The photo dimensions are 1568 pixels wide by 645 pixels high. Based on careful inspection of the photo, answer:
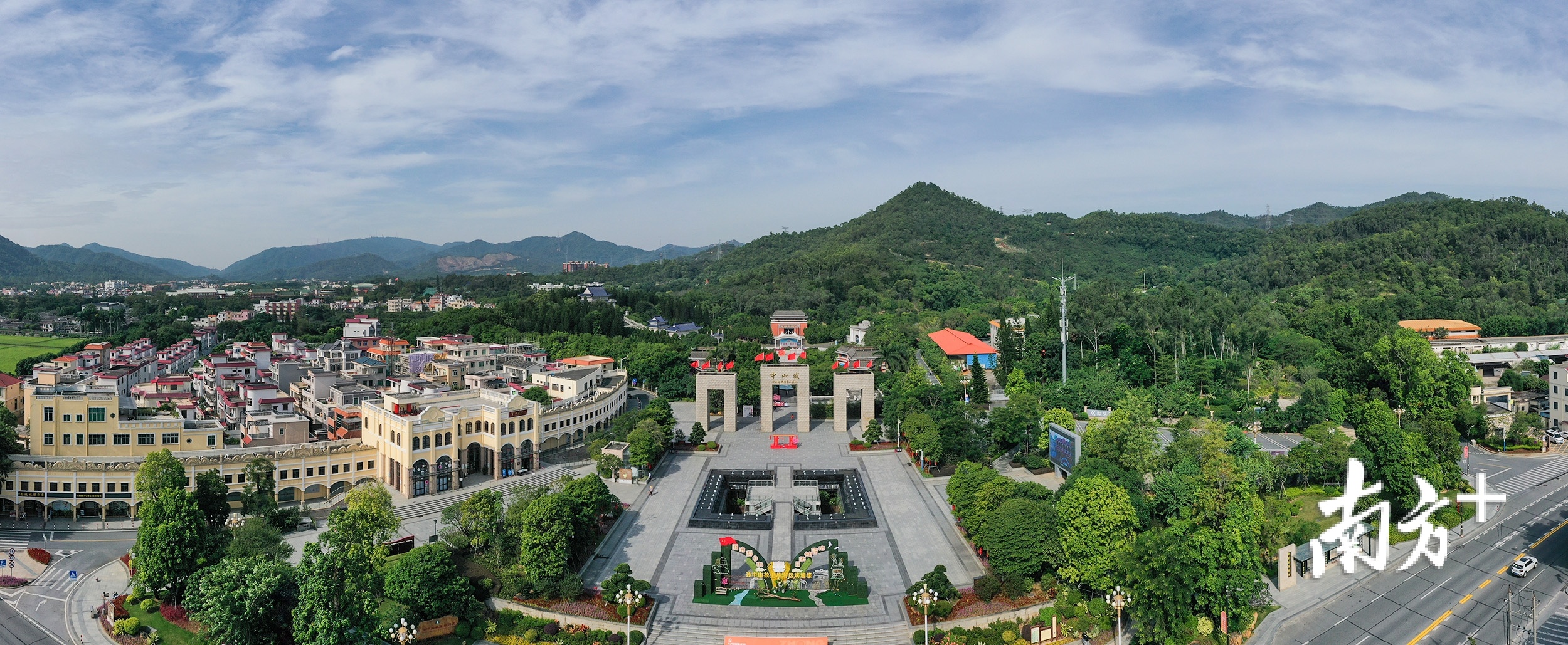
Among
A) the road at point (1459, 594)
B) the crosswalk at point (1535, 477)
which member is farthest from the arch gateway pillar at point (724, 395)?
the crosswalk at point (1535, 477)

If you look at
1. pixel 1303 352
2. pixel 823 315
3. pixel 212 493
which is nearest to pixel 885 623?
pixel 212 493

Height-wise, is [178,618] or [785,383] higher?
[785,383]

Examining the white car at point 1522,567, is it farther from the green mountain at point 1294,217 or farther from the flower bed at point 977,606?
the green mountain at point 1294,217

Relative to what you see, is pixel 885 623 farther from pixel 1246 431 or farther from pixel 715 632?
pixel 1246 431

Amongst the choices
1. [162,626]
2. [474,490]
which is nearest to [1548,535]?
[474,490]

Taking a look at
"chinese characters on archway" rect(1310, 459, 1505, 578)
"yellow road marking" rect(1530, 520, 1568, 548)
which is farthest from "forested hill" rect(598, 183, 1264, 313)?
"yellow road marking" rect(1530, 520, 1568, 548)

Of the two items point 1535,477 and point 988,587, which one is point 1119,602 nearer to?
point 988,587
